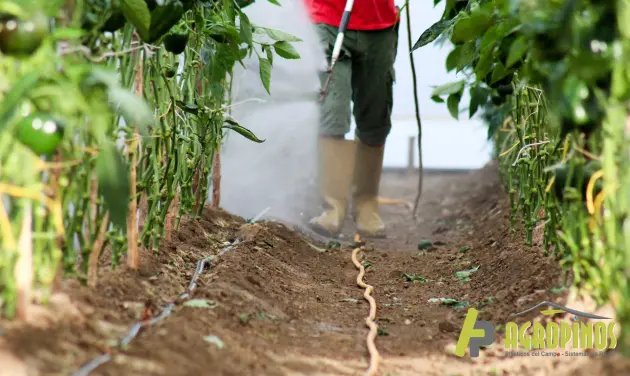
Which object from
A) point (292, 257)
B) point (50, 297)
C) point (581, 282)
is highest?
point (581, 282)

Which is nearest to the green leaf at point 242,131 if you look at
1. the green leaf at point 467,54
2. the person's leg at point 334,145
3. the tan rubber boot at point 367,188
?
the green leaf at point 467,54

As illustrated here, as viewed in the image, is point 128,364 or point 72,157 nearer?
point 128,364

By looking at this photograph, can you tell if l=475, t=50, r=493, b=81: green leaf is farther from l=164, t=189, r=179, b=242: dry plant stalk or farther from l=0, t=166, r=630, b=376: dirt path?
l=164, t=189, r=179, b=242: dry plant stalk

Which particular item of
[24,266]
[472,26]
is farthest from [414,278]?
[24,266]

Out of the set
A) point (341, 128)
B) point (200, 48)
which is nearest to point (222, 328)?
point (200, 48)

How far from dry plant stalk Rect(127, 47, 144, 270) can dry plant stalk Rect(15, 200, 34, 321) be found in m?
0.40

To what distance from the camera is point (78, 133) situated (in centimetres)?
135

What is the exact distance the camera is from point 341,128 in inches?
133

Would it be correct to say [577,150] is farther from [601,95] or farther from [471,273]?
[471,273]

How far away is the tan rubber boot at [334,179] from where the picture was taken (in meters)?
3.43

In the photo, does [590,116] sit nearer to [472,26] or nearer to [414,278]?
[472,26]

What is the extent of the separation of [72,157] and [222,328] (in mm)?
449

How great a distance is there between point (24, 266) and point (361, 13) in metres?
2.41

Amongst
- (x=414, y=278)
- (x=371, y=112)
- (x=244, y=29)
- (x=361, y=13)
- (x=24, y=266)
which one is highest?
(x=361, y=13)
